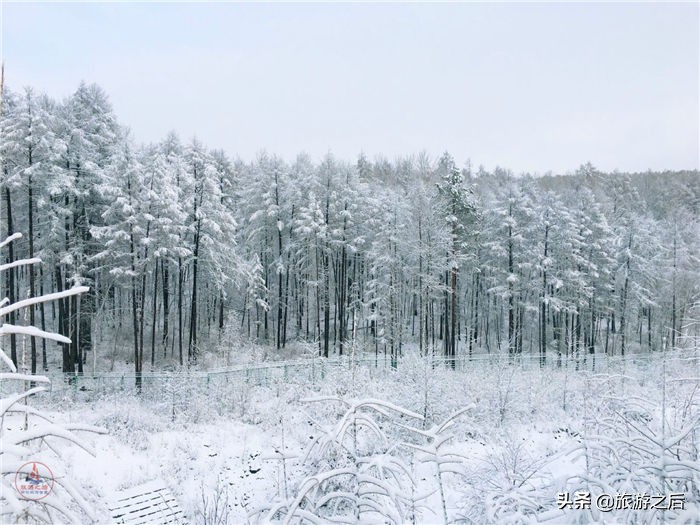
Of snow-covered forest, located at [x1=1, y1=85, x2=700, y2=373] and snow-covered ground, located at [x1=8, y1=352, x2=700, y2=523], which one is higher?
snow-covered forest, located at [x1=1, y1=85, x2=700, y2=373]

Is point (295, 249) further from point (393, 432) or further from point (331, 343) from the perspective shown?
point (393, 432)

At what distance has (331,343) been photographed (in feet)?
127

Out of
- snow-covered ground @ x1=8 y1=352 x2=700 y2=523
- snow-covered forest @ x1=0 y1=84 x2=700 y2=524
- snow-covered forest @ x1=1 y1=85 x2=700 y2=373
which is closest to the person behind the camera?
snow-covered forest @ x1=0 y1=84 x2=700 y2=524

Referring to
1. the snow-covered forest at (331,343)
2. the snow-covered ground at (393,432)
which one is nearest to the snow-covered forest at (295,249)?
the snow-covered forest at (331,343)

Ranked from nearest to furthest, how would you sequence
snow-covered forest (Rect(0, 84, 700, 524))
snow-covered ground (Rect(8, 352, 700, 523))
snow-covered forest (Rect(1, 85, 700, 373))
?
snow-covered forest (Rect(0, 84, 700, 524)), snow-covered ground (Rect(8, 352, 700, 523)), snow-covered forest (Rect(1, 85, 700, 373))

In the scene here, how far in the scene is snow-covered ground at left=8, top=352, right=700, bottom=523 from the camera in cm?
544

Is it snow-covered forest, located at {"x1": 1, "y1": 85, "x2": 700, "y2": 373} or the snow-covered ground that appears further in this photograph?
snow-covered forest, located at {"x1": 1, "y1": 85, "x2": 700, "y2": 373}

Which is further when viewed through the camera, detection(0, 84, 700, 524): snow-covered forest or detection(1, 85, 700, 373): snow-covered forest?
detection(1, 85, 700, 373): snow-covered forest

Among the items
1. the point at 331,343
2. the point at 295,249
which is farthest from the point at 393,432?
the point at 331,343

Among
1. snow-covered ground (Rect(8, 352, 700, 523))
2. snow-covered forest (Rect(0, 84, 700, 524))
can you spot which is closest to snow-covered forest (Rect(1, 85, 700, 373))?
snow-covered forest (Rect(0, 84, 700, 524))

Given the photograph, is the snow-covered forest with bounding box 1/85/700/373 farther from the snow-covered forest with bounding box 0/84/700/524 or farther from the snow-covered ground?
the snow-covered ground

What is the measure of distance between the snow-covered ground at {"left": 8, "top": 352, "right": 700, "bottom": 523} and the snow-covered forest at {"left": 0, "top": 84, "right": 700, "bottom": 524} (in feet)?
0.28

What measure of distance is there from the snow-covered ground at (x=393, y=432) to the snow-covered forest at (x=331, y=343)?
0.09m

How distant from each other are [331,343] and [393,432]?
81.0ft
